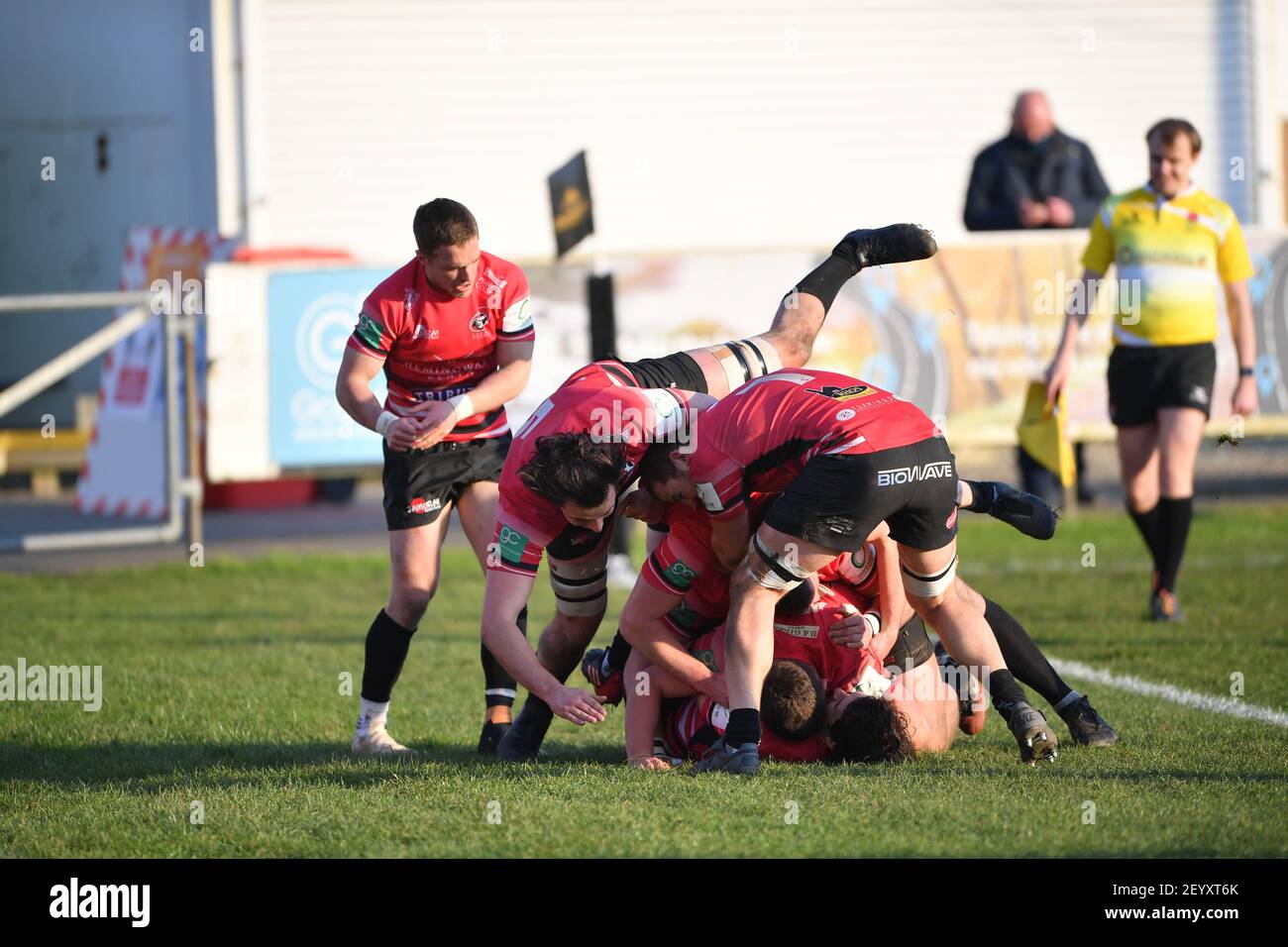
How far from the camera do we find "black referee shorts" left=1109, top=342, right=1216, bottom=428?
30.3 feet

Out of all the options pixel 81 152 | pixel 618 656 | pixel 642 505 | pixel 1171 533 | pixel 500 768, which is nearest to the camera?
pixel 642 505

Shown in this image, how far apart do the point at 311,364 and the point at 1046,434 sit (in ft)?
19.6

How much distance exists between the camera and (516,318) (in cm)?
701

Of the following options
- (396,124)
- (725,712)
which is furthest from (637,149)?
(725,712)

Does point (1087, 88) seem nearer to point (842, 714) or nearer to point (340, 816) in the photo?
point (842, 714)

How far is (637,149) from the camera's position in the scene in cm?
1872

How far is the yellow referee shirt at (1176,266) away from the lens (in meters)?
9.38

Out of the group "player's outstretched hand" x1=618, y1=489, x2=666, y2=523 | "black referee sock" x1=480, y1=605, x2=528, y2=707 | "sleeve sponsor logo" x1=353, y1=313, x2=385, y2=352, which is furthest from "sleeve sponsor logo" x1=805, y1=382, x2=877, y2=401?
"sleeve sponsor logo" x1=353, y1=313, x2=385, y2=352

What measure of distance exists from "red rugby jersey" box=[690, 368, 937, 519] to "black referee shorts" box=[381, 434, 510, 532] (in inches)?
57.3

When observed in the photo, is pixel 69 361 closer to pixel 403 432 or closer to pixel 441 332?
pixel 441 332

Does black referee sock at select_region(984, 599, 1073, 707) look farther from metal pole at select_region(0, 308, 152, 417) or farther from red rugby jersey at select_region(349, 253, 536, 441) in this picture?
metal pole at select_region(0, 308, 152, 417)

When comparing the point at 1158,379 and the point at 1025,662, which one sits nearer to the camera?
the point at 1025,662

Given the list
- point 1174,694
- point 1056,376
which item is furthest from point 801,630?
point 1056,376
